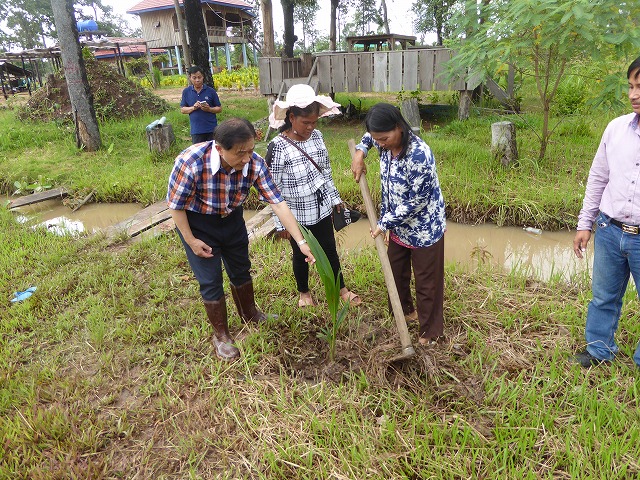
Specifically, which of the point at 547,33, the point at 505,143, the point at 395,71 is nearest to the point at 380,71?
the point at 395,71

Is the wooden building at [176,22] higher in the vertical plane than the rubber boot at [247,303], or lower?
higher

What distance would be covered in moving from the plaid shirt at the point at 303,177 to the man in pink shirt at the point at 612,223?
4.80 feet

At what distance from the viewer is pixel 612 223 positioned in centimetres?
208

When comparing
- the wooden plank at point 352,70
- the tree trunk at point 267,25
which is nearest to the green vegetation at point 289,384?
the wooden plank at point 352,70

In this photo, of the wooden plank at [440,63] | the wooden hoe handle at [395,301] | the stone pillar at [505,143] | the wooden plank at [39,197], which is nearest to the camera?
the wooden hoe handle at [395,301]

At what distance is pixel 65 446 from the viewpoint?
2012 millimetres

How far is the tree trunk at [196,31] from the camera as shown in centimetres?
853

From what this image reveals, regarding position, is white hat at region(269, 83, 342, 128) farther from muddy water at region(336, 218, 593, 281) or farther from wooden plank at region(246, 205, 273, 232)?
wooden plank at region(246, 205, 273, 232)

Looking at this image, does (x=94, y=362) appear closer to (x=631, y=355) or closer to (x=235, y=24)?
(x=631, y=355)

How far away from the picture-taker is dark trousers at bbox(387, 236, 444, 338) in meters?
2.44

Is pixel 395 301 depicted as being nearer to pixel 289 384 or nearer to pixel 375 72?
pixel 289 384

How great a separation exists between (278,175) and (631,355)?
7.31 ft

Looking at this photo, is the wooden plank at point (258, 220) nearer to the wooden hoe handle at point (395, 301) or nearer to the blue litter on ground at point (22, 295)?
the blue litter on ground at point (22, 295)

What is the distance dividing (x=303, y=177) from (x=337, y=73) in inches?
253
